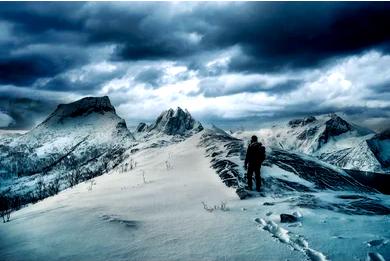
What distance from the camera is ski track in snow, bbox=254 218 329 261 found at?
745 centimetres

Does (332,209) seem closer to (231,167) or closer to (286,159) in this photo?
(231,167)

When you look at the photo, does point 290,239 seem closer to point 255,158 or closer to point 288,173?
point 255,158

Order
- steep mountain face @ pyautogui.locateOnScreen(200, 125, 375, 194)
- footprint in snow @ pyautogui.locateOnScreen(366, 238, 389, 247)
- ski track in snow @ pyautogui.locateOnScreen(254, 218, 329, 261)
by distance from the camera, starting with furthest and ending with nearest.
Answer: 1. steep mountain face @ pyautogui.locateOnScreen(200, 125, 375, 194)
2. footprint in snow @ pyautogui.locateOnScreen(366, 238, 389, 247)
3. ski track in snow @ pyautogui.locateOnScreen(254, 218, 329, 261)

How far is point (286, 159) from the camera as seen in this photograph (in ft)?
→ 70.7

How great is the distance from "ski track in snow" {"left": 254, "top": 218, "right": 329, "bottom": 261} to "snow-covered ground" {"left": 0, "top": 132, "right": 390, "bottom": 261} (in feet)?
0.06

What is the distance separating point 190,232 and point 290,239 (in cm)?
212

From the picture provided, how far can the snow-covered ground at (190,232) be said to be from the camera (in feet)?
24.6

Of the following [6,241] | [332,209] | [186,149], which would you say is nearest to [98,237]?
[6,241]

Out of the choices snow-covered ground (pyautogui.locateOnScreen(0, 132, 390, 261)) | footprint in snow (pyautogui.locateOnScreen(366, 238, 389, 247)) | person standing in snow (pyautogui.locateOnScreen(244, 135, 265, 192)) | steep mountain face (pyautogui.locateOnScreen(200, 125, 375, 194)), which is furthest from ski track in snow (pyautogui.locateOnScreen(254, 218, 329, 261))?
steep mountain face (pyautogui.locateOnScreen(200, 125, 375, 194))

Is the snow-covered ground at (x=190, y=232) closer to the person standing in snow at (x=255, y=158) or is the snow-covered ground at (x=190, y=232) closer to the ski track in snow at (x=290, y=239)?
the ski track in snow at (x=290, y=239)

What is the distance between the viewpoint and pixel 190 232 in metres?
8.79

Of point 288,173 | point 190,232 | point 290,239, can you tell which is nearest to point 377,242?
point 290,239

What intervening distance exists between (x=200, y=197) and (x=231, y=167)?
5.99 meters

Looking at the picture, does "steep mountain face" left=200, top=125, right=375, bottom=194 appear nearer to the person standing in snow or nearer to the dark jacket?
the person standing in snow
